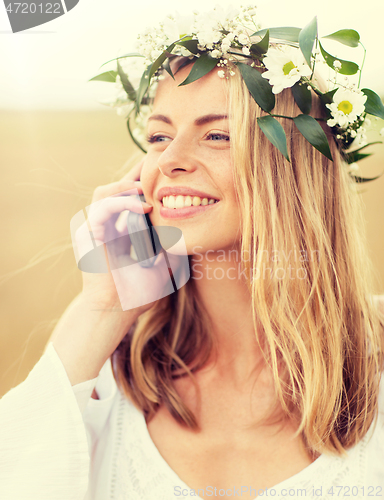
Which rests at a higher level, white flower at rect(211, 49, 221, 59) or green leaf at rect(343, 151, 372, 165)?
white flower at rect(211, 49, 221, 59)

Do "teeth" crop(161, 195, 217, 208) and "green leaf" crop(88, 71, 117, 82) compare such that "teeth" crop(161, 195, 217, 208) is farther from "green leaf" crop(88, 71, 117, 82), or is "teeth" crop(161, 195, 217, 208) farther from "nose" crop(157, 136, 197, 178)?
"green leaf" crop(88, 71, 117, 82)

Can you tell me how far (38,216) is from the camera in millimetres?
1104

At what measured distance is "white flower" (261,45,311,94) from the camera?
31.5 inches

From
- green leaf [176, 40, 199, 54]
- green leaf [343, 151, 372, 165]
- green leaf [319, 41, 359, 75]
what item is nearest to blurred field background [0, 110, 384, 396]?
green leaf [343, 151, 372, 165]

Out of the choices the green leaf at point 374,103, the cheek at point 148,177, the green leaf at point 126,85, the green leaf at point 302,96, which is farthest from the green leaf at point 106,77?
the green leaf at point 374,103

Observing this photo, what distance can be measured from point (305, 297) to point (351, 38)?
612 millimetres

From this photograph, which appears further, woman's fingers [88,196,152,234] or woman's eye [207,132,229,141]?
woman's fingers [88,196,152,234]

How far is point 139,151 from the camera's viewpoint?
1243mm

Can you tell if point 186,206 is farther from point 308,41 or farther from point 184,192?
point 308,41

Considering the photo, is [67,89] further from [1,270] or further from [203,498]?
[203,498]

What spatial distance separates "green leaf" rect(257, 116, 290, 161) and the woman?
0.11 ft

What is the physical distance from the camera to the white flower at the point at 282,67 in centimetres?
80

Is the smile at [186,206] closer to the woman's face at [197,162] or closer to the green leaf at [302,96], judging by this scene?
the woman's face at [197,162]

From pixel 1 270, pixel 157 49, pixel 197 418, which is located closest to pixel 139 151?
pixel 157 49
